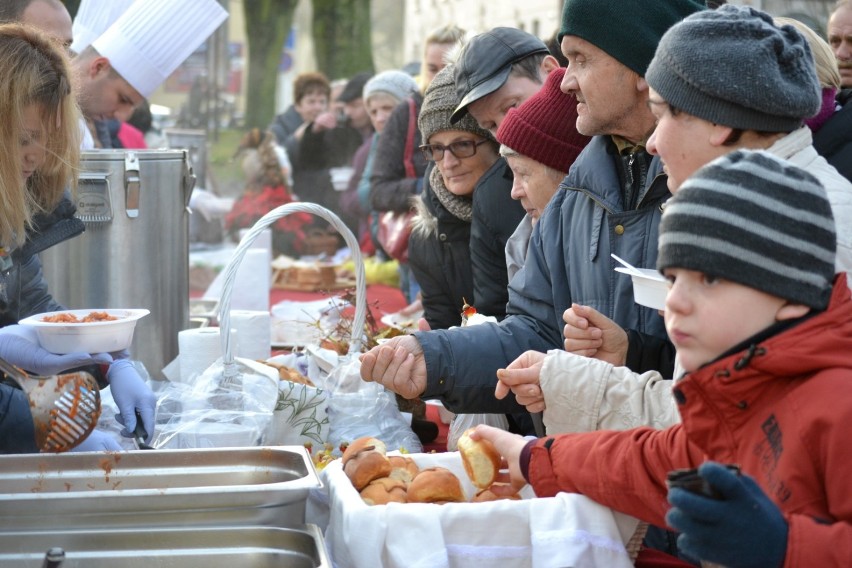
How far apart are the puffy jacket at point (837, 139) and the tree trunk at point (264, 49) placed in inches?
436

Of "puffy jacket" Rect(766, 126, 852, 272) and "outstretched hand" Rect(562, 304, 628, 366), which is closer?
"puffy jacket" Rect(766, 126, 852, 272)

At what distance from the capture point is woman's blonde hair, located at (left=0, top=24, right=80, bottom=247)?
225 centimetres

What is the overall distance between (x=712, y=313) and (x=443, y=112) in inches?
76.1

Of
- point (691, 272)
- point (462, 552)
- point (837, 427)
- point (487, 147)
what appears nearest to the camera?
point (837, 427)

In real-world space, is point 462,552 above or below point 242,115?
above

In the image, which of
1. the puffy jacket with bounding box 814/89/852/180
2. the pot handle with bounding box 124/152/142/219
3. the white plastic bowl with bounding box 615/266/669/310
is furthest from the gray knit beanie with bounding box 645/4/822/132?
the pot handle with bounding box 124/152/142/219

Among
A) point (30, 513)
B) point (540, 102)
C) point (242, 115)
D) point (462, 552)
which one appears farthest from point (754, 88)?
point (242, 115)

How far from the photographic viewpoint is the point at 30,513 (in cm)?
157

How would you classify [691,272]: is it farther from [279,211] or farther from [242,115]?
[242,115]

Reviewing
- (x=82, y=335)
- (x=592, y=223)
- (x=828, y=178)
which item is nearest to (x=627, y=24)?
(x=592, y=223)

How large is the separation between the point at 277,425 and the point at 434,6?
38.0 ft

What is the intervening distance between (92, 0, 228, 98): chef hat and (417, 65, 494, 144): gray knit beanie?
0.94m

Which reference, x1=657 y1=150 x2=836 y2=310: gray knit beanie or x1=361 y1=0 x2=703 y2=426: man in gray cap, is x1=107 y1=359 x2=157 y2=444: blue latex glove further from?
x1=657 y1=150 x2=836 y2=310: gray knit beanie

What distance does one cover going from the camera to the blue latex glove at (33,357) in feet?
7.08
